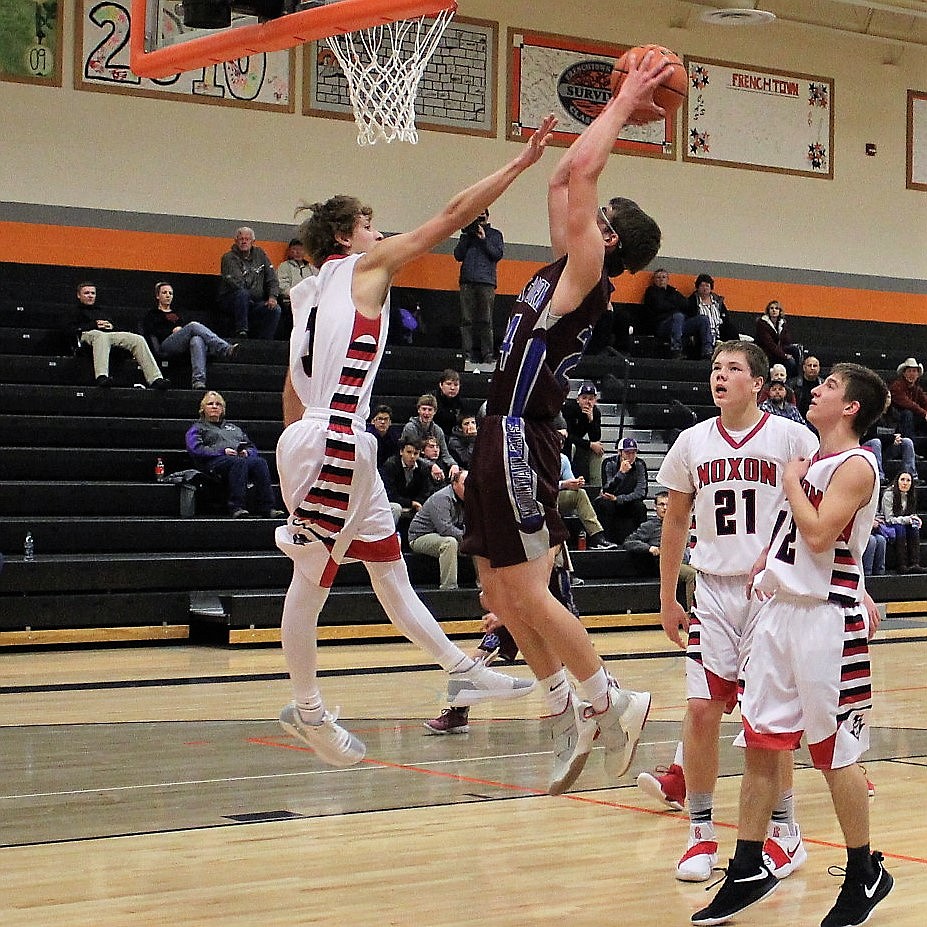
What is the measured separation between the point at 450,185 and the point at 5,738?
11.7 meters

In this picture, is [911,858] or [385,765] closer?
[911,858]

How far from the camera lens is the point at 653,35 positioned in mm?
19141

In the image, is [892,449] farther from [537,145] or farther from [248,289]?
[537,145]

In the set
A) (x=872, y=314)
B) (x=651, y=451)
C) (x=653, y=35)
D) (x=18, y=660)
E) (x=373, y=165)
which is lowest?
(x=18, y=660)

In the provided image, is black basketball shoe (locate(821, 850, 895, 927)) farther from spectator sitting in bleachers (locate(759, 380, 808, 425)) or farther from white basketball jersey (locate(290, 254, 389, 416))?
spectator sitting in bleachers (locate(759, 380, 808, 425))

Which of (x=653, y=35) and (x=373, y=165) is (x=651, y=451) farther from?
(x=653, y=35)

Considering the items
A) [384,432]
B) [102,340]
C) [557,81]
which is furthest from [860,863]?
[557,81]

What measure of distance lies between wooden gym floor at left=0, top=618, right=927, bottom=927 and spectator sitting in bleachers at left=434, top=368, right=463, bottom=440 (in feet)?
18.3

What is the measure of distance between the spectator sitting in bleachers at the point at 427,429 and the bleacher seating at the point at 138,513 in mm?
1061

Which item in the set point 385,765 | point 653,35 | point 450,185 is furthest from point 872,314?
point 385,765

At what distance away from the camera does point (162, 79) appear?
51.0 feet

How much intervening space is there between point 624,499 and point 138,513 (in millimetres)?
4739

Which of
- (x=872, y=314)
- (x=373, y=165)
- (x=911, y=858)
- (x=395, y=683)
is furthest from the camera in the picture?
(x=872, y=314)

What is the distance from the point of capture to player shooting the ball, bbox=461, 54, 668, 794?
15.8 ft
